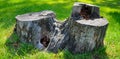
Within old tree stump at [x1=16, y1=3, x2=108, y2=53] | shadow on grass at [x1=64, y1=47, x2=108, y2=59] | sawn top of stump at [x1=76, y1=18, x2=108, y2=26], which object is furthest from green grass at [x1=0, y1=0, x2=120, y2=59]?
sawn top of stump at [x1=76, y1=18, x2=108, y2=26]

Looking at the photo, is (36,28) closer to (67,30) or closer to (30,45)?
(30,45)

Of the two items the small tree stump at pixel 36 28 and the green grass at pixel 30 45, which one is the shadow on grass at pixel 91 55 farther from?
the small tree stump at pixel 36 28

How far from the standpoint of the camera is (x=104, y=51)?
800 cm

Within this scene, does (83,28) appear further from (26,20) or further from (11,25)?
(11,25)

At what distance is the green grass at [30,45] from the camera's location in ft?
25.3

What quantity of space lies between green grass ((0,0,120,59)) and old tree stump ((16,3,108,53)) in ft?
0.77

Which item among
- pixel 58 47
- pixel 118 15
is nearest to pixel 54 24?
pixel 58 47

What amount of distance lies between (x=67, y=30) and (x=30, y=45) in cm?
121

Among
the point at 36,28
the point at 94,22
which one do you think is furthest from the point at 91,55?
the point at 36,28

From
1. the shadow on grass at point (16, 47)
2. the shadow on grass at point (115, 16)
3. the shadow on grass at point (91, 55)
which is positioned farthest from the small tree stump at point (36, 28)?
the shadow on grass at point (115, 16)

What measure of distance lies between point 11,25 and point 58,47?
3302 mm

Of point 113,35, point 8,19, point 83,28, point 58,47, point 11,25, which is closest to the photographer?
point 83,28

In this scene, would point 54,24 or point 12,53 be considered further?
point 54,24

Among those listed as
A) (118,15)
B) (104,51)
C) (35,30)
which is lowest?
(118,15)
